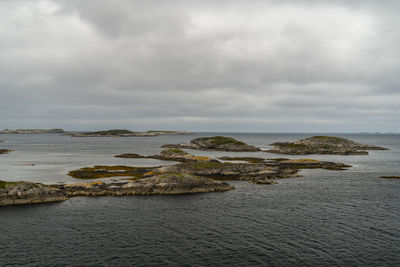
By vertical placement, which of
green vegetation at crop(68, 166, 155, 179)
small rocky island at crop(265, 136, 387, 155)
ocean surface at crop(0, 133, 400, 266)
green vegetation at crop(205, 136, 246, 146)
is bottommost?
ocean surface at crop(0, 133, 400, 266)

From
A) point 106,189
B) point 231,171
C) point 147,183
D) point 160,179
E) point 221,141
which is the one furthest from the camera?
point 221,141

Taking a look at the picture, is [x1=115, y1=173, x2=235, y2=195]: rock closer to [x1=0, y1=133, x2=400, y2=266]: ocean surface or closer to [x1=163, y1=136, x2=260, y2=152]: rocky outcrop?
[x1=0, y1=133, x2=400, y2=266]: ocean surface

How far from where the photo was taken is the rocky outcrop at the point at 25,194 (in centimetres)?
4716

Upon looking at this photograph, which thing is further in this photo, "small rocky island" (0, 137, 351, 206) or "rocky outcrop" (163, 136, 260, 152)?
"rocky outcrop" (163, 136, 260, 152)

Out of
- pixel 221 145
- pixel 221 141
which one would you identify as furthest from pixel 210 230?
pixel 221 141

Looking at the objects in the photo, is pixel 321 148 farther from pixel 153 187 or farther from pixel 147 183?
pixel 153 187

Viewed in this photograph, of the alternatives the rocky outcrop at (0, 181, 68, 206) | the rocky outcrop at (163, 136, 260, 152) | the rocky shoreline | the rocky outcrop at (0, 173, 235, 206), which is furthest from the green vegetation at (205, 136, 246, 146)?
the rocky outcrop at (0, 181, 68, 206)

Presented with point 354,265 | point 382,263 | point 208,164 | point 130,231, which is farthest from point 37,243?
point 208,164

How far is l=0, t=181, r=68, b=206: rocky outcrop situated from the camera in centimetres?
4716

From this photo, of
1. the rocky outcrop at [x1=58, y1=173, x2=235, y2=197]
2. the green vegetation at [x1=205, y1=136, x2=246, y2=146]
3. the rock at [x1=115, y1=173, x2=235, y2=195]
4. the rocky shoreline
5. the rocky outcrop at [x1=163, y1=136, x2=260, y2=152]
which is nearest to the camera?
the rocky shoreline

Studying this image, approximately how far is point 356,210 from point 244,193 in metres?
20.0

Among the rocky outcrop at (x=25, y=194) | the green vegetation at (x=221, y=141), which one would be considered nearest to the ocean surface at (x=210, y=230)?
the rocky outcrop at (x=25, y=194)

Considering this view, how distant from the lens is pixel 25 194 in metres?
48.2

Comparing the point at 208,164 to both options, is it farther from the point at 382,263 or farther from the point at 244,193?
the point at 382,263
